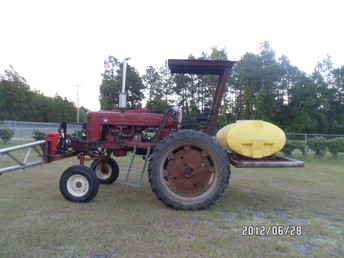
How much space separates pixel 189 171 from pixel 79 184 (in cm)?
182

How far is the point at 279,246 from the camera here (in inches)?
120

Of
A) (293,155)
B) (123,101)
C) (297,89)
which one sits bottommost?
(293,155)

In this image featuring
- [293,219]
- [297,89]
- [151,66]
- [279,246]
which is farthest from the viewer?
[297,89]

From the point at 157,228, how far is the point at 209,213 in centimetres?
103

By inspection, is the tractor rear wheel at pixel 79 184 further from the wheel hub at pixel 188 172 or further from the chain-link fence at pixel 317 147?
the chain-link fence at pixel 317 147

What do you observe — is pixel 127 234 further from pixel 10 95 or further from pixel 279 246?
pixel 10 95

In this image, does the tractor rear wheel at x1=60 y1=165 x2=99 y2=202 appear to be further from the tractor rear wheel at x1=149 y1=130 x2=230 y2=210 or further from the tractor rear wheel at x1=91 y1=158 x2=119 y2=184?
the tractor rear wheel at x1=91 y1=158 x2=119 y2=184

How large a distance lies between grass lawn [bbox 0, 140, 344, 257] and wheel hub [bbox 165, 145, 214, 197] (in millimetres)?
361

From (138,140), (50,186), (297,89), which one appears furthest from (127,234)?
(297,89)

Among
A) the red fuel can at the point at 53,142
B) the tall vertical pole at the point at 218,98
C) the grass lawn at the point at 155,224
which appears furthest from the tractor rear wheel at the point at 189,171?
the red fuel can at the point at 53,142

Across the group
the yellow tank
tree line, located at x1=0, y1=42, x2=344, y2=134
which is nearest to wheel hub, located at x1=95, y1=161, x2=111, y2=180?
the yellow tank

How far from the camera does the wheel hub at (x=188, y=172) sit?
4344 millimetres

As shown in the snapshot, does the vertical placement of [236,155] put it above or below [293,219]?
above

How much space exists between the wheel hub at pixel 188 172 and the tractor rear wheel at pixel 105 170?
6.95 ft
